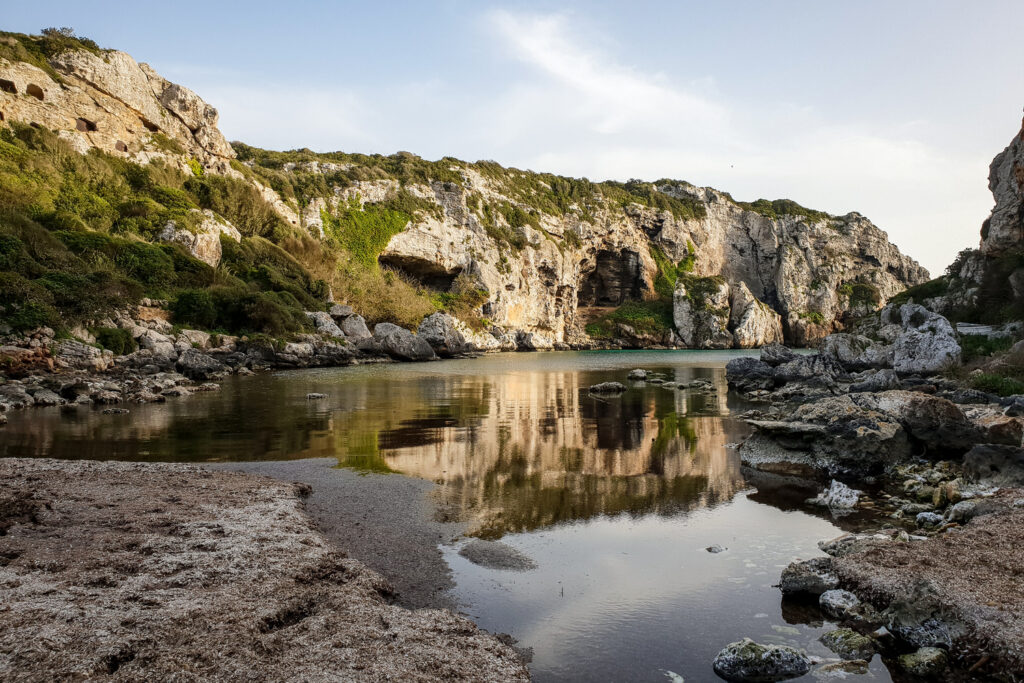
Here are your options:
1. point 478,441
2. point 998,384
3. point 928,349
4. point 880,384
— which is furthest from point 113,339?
point 928,349

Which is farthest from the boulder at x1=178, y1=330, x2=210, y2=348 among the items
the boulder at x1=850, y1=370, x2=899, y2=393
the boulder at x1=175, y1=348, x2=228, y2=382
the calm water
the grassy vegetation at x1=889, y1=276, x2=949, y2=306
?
the grassy vegetation at x1=889, y1=276, x2=949, y2=306

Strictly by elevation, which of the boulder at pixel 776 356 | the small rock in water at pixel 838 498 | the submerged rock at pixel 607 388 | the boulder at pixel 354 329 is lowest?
the small rock in water at pixel 838 498

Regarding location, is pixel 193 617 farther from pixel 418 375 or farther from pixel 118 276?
pixel 118 276

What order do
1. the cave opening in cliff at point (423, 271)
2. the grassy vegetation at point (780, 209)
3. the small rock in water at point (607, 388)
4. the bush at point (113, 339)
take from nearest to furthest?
1. the small rock in water at point (607, 388)
2. the bush at point (113, 339)
3. the cave opening in cliff at point (423, 271)
4. the grassy vegetation at point (780, 209)

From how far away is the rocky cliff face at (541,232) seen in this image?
63500 millimetres

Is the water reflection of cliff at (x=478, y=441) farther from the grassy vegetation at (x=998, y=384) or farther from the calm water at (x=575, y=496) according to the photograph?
the grassy vegetation at (x=998, y=384)

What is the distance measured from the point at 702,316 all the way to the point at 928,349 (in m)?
91.2

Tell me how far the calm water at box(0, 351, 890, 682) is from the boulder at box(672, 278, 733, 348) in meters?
93.5

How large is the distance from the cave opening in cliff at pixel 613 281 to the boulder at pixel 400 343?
73.7 m

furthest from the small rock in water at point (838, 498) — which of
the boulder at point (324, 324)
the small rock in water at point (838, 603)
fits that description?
the boulder at point (324, 324)

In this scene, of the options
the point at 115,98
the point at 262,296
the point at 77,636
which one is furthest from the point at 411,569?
the point at 115,98

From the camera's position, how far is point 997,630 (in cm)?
468

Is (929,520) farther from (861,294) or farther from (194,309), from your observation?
(861,294)

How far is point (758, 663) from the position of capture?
4566mm
